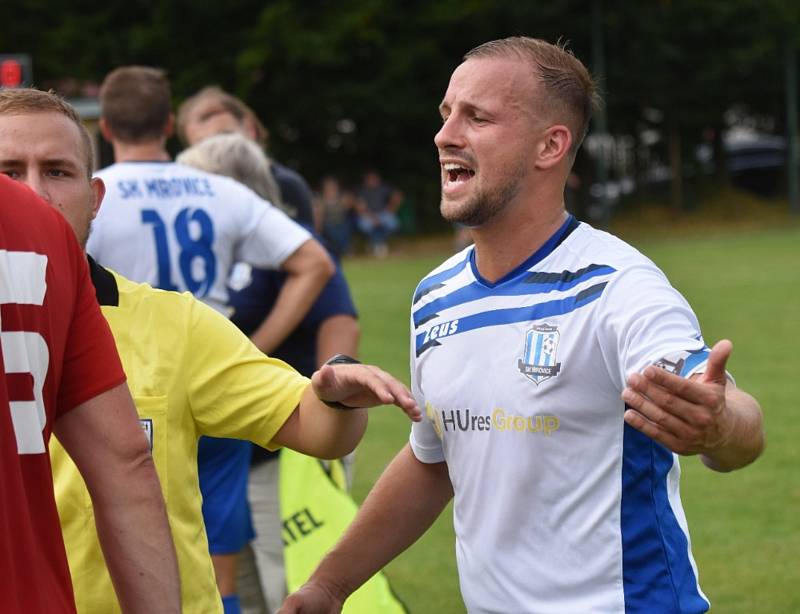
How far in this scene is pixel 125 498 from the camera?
2.71m

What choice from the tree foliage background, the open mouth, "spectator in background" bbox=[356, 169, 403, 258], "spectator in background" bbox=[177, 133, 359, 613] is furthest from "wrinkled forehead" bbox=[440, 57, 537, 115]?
the tree foliage background

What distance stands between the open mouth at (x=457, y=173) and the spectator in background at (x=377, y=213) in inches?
1276

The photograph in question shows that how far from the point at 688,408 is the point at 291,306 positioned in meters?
3.59

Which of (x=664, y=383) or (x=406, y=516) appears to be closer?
(x=664, y=383)

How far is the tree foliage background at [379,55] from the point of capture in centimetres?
3994

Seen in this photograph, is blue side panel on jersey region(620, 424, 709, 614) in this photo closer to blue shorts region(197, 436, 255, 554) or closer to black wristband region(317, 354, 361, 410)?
black wristband region(317, 354, 361, 410)

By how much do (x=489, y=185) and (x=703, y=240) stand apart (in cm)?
3145

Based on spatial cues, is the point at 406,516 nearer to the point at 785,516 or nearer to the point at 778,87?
the point at 785,516

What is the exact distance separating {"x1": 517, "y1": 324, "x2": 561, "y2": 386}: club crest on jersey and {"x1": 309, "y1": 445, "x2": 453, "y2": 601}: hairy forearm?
536 mm

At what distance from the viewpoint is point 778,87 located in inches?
1642

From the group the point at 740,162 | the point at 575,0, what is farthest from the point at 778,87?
the point at 575,0

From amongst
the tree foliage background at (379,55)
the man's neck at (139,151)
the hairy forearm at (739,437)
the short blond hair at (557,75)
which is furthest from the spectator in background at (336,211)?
the hairy forearm at (739,437)

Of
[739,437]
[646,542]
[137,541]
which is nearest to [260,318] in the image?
[646,542]

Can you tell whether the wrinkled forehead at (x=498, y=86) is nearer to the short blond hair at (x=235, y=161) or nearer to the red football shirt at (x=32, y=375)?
the red football shirt at (x=32, y=375)
